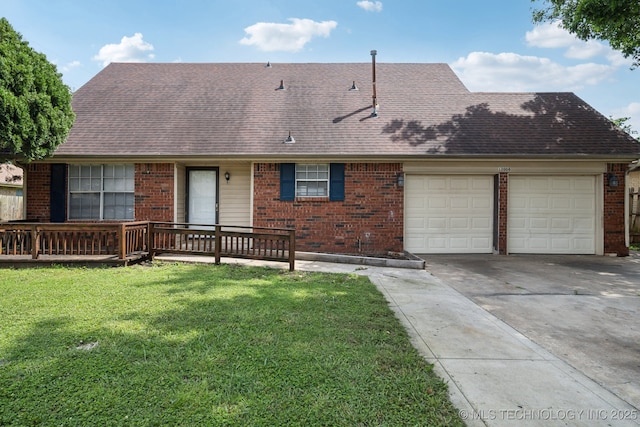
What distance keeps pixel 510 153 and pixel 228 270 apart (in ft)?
27.2

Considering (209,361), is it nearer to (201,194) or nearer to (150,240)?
(150,240)

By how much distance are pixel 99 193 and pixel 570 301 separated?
11664 millimetres

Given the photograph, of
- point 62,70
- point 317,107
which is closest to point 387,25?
point 317,107

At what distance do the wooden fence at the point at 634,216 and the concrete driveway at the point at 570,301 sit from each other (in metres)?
4.29

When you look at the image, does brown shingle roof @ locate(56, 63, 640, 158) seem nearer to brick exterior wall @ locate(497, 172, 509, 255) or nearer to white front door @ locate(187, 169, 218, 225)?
brick exterior wall @ locate(497, 172, 509, 255)

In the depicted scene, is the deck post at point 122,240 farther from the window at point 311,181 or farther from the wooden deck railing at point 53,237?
the window at point 311,181

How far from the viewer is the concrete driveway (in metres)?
3.23

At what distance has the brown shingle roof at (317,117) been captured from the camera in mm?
9547

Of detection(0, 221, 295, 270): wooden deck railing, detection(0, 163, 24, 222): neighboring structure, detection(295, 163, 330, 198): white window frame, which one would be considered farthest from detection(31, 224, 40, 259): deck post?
detection(0, 163, 24, 222): neighboring structure

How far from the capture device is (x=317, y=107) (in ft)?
37.7

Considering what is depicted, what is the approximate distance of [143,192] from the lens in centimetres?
968

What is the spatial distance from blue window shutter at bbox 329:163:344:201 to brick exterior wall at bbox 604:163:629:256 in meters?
7.72

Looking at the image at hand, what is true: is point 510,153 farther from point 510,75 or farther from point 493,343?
point 510,75

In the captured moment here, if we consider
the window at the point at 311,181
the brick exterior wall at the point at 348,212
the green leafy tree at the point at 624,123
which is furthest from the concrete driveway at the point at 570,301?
the green leafy tree at the point at 624,123
